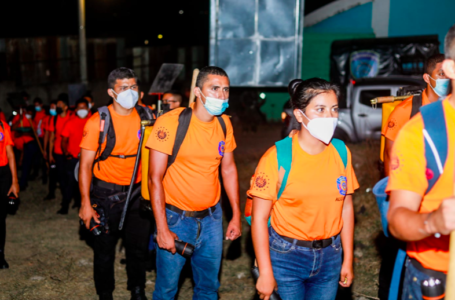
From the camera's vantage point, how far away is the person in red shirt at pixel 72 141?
8.55 m

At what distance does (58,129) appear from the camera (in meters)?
9.30

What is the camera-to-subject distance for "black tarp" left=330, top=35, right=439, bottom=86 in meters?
17.2

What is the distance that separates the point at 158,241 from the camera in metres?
4.01

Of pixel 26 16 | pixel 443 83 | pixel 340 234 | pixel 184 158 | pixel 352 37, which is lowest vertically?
pixel 340 234

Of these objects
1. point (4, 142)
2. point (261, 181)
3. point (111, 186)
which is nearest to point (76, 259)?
point (4, 142)

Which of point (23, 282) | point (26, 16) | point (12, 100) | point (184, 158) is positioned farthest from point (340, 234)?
point (26, 16)

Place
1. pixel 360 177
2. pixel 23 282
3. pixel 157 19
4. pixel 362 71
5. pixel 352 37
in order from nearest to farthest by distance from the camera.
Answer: pixel 23 282
pixel 360 177
pixel 362 71
pixel 352 37
pixel 157 19

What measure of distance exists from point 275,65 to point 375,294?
21.7ft

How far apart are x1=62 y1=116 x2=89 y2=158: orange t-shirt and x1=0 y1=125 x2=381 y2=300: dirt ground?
3.93 feet

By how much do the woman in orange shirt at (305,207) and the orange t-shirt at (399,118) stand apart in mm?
1217

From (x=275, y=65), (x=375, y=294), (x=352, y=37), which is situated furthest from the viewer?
(x=352, y=37)

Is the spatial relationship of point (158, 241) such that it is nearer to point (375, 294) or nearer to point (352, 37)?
point (375, 294)

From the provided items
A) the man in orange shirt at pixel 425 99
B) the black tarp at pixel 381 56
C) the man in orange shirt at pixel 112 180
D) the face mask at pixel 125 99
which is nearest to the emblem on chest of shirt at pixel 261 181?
the man in orange shirt at pixel 425 99

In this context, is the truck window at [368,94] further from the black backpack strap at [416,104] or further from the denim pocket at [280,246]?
the denim pocket at [280,246]
